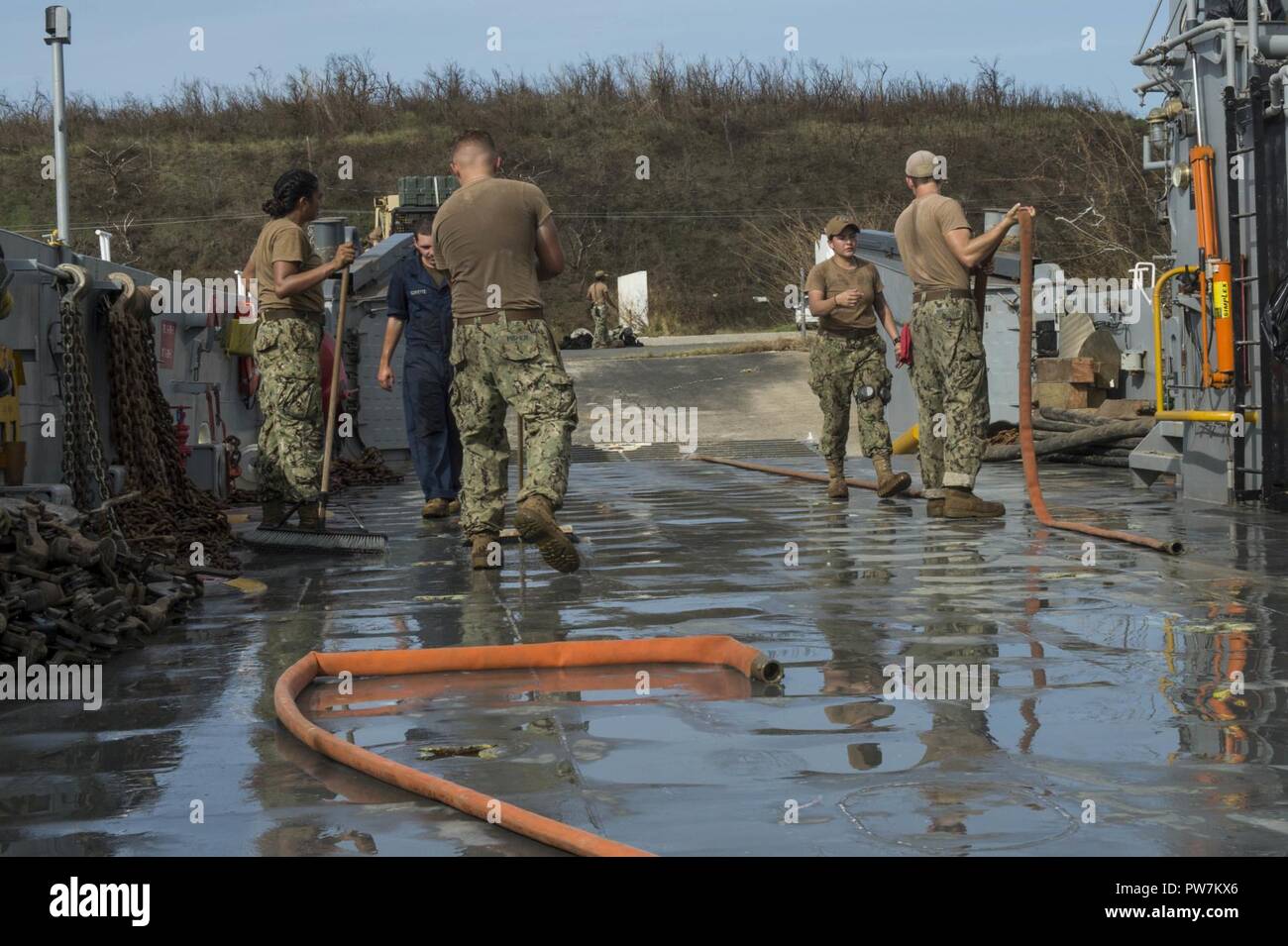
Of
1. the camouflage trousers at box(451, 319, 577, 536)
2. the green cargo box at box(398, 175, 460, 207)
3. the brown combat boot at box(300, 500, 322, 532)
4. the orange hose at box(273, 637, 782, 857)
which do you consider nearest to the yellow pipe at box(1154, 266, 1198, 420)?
the camouflage trousers at box(451, 319, 577, 536)

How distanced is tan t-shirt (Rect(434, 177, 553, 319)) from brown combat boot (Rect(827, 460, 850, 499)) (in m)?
4.88

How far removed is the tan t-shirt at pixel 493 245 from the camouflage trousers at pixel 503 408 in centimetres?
13

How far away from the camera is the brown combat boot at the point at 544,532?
26.1 ft

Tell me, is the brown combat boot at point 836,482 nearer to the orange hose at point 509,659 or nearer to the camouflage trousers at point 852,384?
the camouflage trousers at point 852,384

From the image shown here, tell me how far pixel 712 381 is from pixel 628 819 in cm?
2303

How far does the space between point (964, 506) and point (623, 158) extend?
165 feet

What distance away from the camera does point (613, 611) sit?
710 cm

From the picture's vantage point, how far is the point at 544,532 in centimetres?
796

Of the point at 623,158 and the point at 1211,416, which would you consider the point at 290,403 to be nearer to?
the point at 1211,416

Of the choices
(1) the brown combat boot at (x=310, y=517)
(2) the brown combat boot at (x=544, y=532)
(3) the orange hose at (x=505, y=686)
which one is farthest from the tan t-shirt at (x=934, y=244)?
(3) the orange hose at (x=505, y=686)

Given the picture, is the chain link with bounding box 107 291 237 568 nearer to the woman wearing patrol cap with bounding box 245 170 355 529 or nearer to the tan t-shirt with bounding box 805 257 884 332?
the woman wearing patrol cap with bounding box 245 170 355 529

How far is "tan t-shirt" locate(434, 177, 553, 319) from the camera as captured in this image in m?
8.62

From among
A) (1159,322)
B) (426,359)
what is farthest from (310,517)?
(1159,322)
